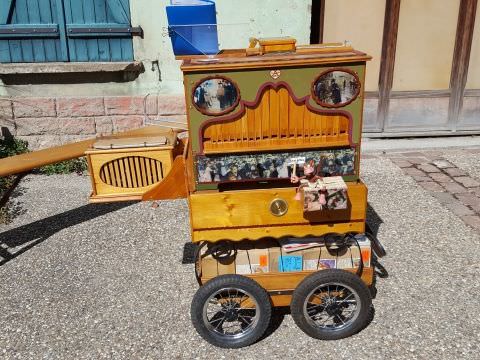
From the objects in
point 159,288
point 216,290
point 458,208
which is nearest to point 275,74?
point 216,290

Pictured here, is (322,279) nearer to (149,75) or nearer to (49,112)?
(149,75)

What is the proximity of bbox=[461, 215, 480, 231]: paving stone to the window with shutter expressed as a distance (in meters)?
4.75

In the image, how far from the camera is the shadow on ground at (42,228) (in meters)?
4.82

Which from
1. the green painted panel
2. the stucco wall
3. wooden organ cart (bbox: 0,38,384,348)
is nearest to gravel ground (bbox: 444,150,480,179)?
the stucco wall

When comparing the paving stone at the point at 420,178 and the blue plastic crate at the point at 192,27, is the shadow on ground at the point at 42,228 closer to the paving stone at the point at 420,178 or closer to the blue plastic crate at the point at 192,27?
the blue plastic crate at the point at 192,27

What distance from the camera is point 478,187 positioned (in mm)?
5895

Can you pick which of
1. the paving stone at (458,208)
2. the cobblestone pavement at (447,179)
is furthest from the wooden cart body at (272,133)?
the cobblestone pavement at (447,179)

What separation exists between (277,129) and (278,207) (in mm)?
521

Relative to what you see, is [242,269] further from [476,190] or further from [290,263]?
[476,190]

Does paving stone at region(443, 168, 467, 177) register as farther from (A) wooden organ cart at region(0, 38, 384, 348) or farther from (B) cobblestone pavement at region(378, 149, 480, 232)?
(A) wooden organ cart at region(0, 38, 384, 348)

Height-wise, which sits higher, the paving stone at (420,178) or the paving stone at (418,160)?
the paving stone at (418,160)

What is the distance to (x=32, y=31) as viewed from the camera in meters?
6.50

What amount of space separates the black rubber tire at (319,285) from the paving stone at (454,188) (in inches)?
122

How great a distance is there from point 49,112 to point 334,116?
16.5 ft
